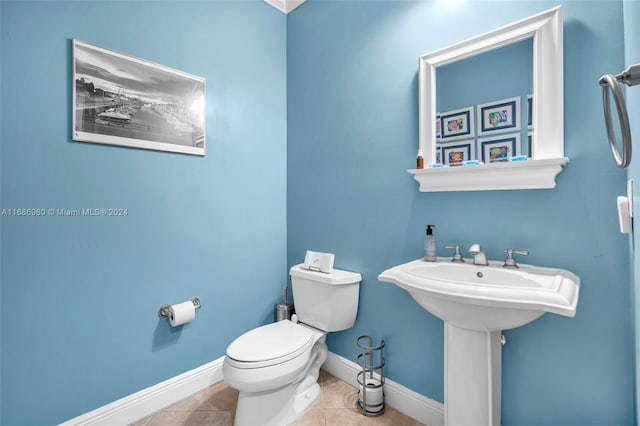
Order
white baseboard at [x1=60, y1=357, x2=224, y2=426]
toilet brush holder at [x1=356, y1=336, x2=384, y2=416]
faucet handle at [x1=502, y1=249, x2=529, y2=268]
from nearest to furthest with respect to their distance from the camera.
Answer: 1. faucet handle at [x1=502, y1=249, x2=529, y2=268]
2. white baseboard at [x1=60, y1=357, x2=224, y2=426]
3. toilet brush holder at [x1=356, y1=336, x2=384, y2=416]

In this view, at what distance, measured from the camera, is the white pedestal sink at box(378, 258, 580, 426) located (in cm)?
96

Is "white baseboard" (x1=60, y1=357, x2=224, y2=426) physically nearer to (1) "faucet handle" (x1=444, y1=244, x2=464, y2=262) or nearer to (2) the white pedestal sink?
(2) the white pedestal sink

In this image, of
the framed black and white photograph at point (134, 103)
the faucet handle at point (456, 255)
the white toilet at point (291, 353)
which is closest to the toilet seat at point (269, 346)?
the white toilet at point (291, 353)

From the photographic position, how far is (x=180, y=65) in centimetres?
175

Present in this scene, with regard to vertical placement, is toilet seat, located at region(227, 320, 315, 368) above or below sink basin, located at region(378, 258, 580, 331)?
below

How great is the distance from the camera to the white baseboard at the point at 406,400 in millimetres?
1501

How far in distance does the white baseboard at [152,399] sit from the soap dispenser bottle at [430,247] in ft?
4.60

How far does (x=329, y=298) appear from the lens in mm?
1755

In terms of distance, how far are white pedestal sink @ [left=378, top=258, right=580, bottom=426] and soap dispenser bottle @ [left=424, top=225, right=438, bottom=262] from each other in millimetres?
110

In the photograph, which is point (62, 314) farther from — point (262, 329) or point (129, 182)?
point (262, 329)

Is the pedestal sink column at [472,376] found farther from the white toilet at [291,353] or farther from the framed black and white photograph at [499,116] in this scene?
the framed black and white photograph at [499,116]

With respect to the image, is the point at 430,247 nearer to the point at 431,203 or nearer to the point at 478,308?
the point at 431,203

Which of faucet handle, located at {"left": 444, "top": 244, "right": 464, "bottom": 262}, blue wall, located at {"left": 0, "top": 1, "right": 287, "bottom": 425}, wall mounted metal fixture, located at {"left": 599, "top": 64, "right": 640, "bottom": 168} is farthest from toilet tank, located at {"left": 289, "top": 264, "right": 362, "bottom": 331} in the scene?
wall mounted metal fixture, located at {"left": 599, "top": 64, "right": 640, "bottom": 168}

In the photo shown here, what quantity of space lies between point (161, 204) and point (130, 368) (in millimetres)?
846
